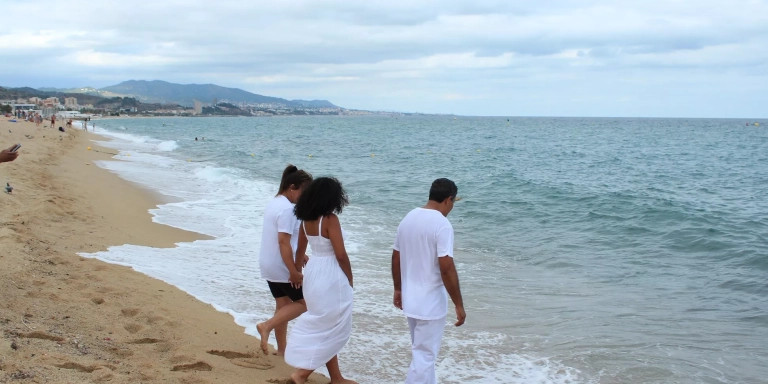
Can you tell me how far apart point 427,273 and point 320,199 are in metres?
0.89

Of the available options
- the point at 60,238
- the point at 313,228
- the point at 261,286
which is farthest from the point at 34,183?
the point at 313,228

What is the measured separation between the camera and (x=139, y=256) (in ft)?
29.7

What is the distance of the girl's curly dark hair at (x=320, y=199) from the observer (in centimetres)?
440

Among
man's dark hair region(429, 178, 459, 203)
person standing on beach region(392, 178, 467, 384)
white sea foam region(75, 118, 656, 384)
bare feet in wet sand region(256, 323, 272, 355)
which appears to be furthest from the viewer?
white sea foam region(75, 118, 656, 384)

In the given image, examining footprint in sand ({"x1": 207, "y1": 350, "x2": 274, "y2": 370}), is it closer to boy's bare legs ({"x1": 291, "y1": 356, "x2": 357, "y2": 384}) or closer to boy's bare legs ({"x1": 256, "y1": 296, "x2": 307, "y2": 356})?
boy's bare legs ({"x1": 256, "y1": 296, "x2": 307, "y2": 356})

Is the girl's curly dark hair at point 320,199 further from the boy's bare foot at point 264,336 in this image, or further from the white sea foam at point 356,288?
the white sea foam at point 356,288

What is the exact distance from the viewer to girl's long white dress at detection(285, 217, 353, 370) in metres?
4.50

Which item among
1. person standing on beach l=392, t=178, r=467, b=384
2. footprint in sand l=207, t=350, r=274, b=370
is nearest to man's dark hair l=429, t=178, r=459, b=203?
person standing on beach l=392, t=178, r=467, b=384

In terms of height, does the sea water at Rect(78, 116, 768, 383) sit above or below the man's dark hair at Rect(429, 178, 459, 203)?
below

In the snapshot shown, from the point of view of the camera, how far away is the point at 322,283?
4496mm

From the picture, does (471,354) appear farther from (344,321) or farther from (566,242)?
(566,242)

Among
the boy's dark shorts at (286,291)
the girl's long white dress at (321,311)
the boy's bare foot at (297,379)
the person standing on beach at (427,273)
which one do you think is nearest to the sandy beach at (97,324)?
the boy's bare foot at (297,379)

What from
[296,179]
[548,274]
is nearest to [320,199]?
[296,179]

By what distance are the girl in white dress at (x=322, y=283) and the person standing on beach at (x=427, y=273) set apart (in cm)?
42
